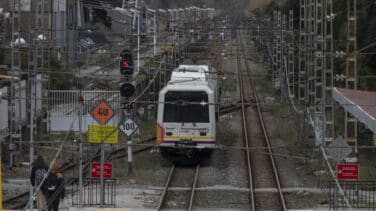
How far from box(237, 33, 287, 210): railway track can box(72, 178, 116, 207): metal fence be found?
2725 mm

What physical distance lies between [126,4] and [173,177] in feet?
42.3

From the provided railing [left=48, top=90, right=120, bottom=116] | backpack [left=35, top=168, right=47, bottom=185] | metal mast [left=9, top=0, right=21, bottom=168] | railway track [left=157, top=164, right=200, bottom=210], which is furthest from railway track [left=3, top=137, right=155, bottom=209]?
railing [left=48, top=90, right=120, bottom=116]

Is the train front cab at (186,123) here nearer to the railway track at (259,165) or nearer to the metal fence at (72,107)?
the railway track at (259,165)

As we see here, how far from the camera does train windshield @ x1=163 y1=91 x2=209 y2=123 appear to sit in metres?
21.8

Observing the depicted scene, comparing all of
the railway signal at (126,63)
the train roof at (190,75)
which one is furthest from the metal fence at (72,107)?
the railway signal at (126,63)

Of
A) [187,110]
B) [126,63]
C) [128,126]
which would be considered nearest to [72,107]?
[187,110]

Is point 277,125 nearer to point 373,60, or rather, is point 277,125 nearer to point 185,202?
point 373,60

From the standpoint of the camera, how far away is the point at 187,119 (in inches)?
872

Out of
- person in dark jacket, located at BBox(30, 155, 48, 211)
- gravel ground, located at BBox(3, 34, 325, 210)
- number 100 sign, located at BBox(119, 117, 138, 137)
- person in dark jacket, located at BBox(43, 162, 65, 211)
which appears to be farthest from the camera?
number 100 sign, located at BBox(119, 117, 138, 137)

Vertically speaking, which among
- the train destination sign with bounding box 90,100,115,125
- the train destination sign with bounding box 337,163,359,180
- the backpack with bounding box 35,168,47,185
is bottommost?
the train destination sign with bounding box 337,163,359,180

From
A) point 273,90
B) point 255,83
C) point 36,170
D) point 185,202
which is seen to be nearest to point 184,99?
point 185,202

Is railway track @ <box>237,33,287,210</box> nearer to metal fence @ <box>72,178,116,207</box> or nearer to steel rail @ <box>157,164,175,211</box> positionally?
steel rail @ <box>157,164,175,211</box>

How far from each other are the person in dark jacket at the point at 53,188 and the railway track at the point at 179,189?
2.79m

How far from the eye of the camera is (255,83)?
149 feet
